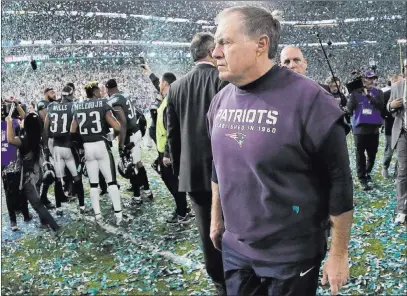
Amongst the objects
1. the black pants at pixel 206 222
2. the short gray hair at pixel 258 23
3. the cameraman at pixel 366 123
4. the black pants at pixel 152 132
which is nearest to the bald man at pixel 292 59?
the black pants at pixel 206 222

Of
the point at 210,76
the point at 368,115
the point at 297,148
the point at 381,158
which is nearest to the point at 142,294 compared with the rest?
the point at 210,76

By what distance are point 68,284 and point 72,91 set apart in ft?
4.52

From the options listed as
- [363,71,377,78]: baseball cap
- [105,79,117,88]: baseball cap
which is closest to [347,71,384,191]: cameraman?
[363,71,377,78]: baseball cap

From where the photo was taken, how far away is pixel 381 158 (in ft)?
16.2

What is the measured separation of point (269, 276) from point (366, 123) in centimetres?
353

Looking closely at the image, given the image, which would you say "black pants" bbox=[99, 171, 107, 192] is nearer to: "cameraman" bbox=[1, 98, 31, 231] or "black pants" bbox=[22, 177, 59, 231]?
"black pants" bbox=[22, 177, 59, 231]

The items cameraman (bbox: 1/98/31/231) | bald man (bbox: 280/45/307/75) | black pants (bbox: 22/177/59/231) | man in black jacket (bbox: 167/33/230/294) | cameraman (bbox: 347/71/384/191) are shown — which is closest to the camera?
A: man in black jacket (bbox: 167/33/230/294)

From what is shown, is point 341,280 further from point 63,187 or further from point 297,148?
point 63,187

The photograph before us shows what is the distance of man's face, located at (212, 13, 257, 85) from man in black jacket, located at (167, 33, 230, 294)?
0.77 meters

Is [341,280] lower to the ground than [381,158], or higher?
higher

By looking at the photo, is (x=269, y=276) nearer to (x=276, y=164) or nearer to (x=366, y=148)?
(x=276, y=164)

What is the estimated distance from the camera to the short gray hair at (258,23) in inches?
51.7

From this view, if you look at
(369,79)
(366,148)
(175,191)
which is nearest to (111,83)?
(175,191)

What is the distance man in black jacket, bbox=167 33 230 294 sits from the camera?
2.17 metres
